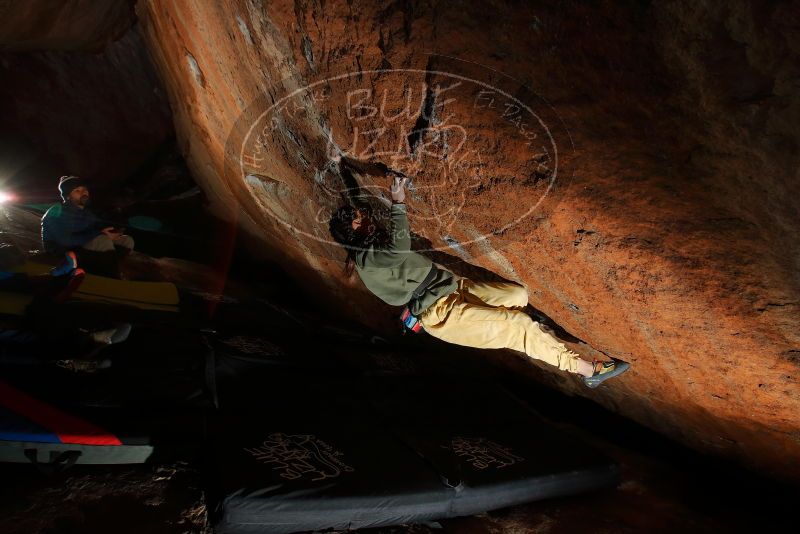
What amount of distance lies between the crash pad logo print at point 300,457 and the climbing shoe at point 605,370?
1.88 m

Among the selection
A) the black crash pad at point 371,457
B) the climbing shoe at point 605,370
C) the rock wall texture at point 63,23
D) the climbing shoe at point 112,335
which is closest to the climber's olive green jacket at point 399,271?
the black crash pad at point 371,457

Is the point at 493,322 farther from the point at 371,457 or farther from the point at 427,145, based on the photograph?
the point at 427,145

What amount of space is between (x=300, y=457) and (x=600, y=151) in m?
2.43

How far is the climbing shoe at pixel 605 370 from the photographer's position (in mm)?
2945

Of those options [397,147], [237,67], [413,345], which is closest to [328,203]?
[237,67]

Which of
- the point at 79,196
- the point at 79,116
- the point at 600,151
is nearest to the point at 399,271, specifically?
the point at 600,151

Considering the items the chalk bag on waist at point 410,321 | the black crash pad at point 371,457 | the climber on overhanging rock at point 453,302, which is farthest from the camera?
the chalk bag on waist at point 410,321

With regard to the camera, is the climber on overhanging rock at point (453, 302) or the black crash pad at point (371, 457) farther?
the climber on overhanging rock at point (453, 302)

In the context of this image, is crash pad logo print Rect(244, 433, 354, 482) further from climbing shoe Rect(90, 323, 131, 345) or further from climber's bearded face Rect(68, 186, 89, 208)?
climber's bearded face Rect(68, 186, 89, 208)

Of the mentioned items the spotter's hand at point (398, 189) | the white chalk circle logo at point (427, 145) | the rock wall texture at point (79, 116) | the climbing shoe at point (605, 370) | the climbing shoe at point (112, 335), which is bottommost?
the climbing shoe at point (112, 335)

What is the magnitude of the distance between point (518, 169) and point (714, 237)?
0.93 meters

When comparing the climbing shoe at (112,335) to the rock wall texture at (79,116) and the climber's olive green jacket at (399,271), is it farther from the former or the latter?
the rock wall texture at (79,116)

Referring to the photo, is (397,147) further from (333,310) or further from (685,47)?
(333,310)

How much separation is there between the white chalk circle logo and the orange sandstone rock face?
0.01 metres
